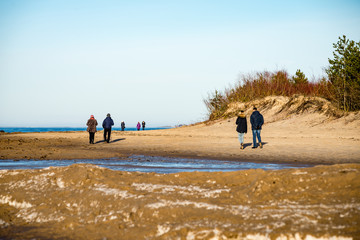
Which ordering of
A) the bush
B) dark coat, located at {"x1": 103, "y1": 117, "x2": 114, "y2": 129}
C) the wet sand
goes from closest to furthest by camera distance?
the wet sand < dark coat, located at {"x1": 103, "y1": 117, "x2": 114, "y2": 129} < the bush

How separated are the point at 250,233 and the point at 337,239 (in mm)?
900

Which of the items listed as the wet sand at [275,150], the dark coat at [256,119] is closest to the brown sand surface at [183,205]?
the wet sand at [275,150]

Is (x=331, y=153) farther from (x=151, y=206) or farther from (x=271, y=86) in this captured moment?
(x=271, y=86)

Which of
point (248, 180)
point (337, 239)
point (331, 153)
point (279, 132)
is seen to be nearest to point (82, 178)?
point (248, 180)

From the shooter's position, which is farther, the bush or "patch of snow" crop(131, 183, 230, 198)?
the bush

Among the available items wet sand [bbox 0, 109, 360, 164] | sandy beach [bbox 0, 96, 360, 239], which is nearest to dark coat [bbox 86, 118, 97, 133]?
wet sand [bbox 0, 109, 360, 164]

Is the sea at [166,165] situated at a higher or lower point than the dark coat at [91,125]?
lower

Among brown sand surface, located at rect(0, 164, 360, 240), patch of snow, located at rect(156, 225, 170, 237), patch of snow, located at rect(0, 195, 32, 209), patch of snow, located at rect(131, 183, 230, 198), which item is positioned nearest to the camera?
brown sand surface, located at rect(0, 164, 360, 240)

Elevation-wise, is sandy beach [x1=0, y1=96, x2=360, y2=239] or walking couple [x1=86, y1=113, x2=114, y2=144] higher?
walking couple [x1=86, y1=113, x2=114, y2=144]

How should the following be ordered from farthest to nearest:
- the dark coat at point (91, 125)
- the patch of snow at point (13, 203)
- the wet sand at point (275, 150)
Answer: the dark coat at point (91, 125)
the wet sand at point (275, 150)
the patch of snow at point (13, 203)

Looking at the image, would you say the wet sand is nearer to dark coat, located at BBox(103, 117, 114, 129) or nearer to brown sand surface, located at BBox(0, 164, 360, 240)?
dark coat, located at BBox(103, 117, 114, 129)

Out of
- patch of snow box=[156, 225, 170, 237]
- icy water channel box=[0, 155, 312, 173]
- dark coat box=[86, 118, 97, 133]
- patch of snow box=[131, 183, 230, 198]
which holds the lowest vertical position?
patch of snow box=[156, 225, 170, 237]

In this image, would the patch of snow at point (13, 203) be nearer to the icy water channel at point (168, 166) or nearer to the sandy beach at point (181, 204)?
the sandy beach at point (181, 204)

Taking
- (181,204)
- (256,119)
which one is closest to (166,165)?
(256,119)
